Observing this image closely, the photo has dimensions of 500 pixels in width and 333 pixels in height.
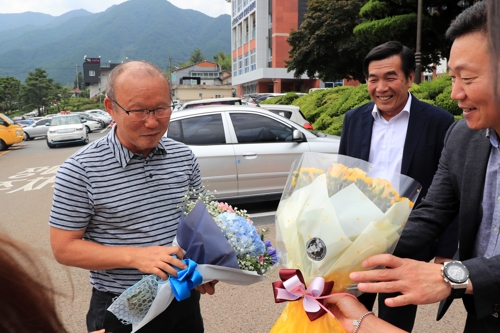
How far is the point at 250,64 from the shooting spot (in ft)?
167

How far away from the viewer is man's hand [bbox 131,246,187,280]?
4.91 feet

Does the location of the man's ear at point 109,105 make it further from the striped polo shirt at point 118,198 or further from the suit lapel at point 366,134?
the suit lapel at point 366,134

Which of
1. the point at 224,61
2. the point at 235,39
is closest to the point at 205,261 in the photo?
the point at 235,39

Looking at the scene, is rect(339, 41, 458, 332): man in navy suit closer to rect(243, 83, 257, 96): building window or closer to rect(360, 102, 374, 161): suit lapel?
rect(360, 102, 374, 161): suit lapel

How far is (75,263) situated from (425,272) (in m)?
1.39

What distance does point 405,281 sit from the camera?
1169 mm

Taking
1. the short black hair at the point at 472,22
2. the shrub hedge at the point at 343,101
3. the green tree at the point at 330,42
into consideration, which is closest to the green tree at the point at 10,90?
the green tree at the point at 330,42

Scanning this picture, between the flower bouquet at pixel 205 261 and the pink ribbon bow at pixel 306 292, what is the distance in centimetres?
23

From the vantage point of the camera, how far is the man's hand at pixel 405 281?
1.16 meters

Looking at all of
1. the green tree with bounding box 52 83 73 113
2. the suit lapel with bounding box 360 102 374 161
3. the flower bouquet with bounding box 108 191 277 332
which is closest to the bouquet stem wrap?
the flower bouquet with bounding box 108 191 277 332

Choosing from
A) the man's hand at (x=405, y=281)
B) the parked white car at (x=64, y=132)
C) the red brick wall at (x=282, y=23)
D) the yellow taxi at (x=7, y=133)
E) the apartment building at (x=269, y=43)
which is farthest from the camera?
the apartment building at (x=269, y=43)

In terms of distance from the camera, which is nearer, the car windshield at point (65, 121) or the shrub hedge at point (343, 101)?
the shrub hedge at point (343, 101)

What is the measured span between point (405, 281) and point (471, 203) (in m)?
0.50

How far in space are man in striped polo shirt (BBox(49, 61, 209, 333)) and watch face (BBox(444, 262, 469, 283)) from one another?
96 cm
